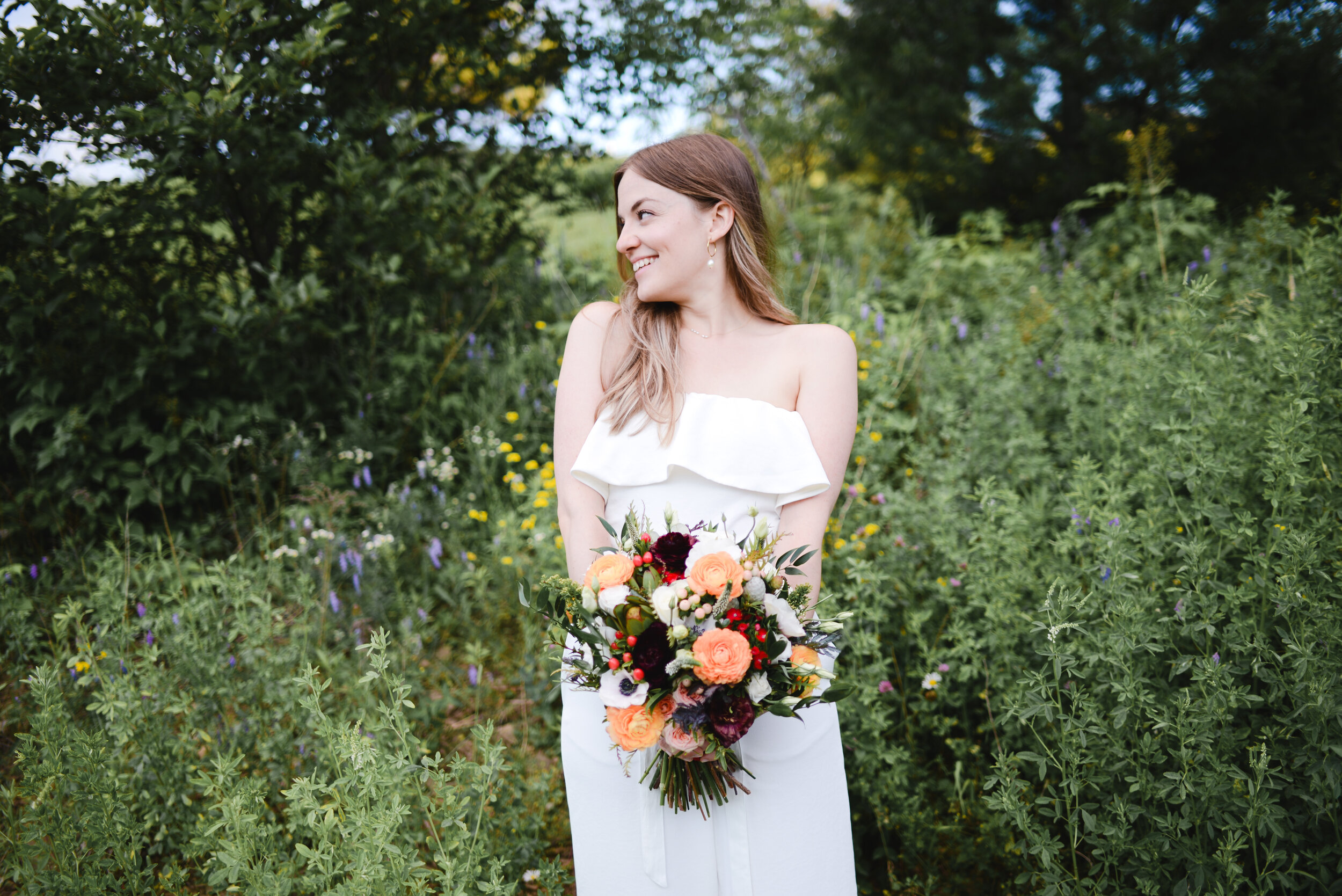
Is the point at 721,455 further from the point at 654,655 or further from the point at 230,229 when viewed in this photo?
the point at 230,229

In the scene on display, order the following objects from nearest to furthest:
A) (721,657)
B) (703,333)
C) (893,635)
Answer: (721,657) < (703,333) < (893,635)

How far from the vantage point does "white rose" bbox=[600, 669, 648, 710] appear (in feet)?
4.70

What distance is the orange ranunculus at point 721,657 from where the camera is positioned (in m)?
1.34

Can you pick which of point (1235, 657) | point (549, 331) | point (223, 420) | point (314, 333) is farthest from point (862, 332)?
point (223, 420)

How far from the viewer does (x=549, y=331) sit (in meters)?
4.78

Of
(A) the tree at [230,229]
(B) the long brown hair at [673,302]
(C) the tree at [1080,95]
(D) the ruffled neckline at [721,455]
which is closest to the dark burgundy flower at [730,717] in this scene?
(D) the ruffled neckline at [721,455]

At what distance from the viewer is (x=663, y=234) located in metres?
2.00

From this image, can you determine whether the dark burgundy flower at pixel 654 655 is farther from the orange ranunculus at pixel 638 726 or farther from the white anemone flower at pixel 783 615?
the white anemone flower at pixel 783 615

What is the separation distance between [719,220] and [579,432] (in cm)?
70

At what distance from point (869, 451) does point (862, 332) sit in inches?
37.6

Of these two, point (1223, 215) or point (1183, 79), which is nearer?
point (1183, 79)

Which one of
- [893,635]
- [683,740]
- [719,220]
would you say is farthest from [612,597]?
[893,635]

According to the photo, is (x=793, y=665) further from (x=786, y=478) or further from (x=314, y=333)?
(x=314, y=333)

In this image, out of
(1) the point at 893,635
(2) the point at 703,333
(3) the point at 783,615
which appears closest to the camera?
(3) the point at 783,615
